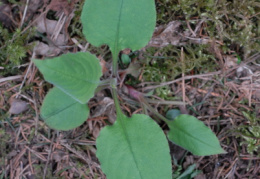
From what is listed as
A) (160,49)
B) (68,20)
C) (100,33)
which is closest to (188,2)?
(160,49)

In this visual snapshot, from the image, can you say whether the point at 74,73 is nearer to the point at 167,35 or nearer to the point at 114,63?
the point at 114,63

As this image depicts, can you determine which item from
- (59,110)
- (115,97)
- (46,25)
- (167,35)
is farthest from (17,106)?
(167,35)

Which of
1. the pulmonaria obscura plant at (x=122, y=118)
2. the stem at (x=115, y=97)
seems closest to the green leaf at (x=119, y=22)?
the pulmonaria obscura plant at (x=122, y=118)

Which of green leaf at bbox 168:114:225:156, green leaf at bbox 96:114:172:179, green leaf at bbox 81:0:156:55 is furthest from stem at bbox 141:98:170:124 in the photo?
green leaf at bbox 81:0:156:55

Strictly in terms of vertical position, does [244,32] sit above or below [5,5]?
below

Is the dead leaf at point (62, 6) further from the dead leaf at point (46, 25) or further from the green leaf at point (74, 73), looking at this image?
the green leaf at point (74, 73)

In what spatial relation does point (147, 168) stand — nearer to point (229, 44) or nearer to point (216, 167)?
point (216, 167)

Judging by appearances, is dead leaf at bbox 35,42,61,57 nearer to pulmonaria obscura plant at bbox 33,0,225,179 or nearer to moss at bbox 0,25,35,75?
moss at bbox 0,25,35,75
